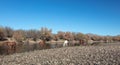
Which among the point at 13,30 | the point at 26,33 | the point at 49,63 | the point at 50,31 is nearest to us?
the point at 49,63

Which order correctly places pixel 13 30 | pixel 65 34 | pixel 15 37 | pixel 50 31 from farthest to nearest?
1. pixel 65 34
2. pixel 50 31
3. pixel 13 30
4. pixel 15 37

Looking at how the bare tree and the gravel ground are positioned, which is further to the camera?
the bare tree

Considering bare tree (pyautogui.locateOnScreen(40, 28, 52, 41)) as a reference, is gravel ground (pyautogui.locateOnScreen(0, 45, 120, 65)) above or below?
below

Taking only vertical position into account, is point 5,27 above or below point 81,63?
above

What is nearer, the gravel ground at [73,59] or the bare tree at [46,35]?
the gravel ground at [73,59]

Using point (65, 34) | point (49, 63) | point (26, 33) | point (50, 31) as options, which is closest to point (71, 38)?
point (65, 34)

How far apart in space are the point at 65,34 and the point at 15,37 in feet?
143

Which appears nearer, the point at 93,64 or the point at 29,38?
the point at 93,64

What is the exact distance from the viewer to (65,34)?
131250 mm

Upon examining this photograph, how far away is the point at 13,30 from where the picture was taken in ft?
333

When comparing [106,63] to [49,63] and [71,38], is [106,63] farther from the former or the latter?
[71,38]

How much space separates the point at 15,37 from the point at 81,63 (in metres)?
81.5

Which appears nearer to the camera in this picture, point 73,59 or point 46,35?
point 73,59

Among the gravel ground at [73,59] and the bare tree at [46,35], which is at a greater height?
the bare tree at [46,35]
